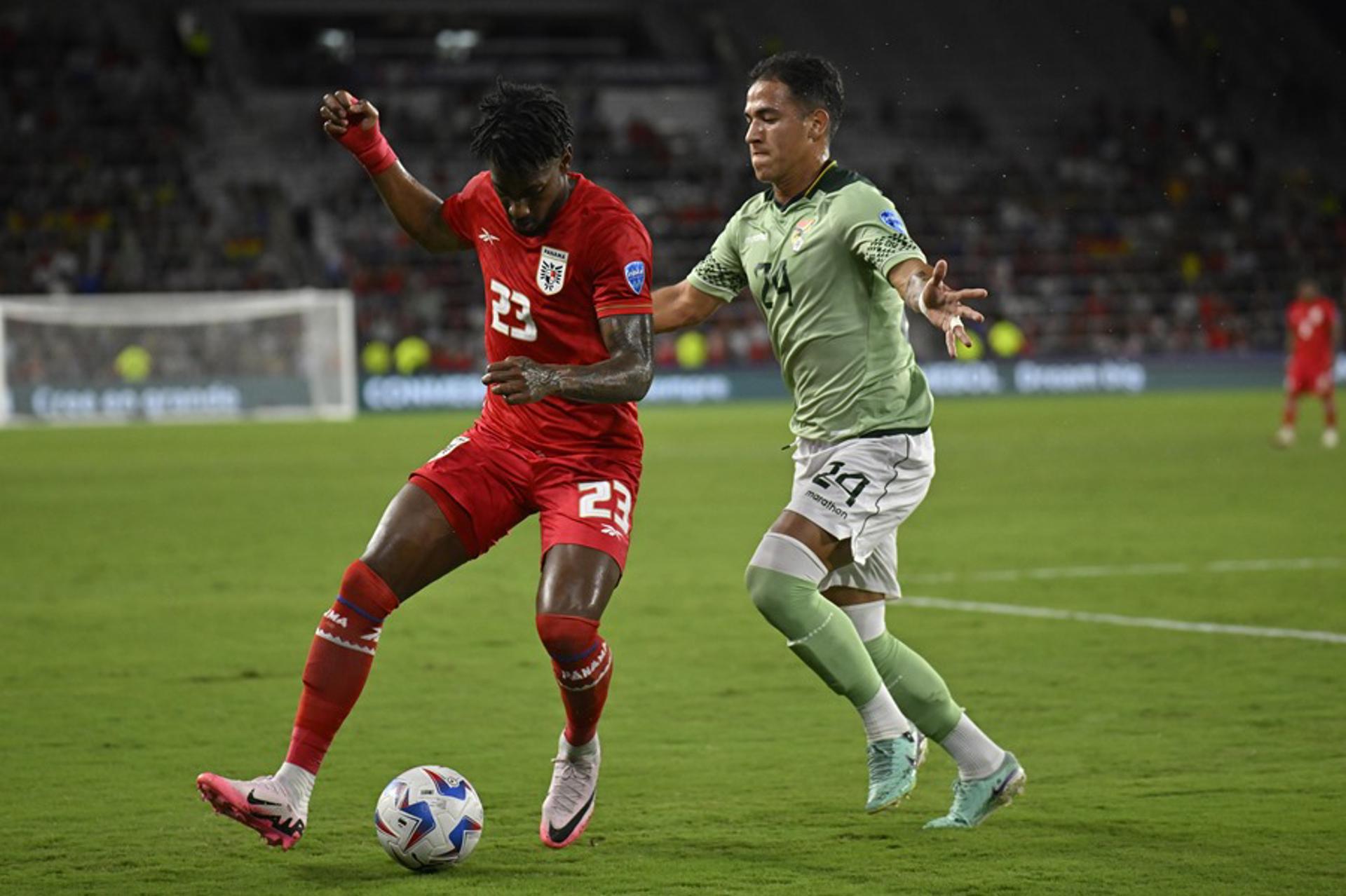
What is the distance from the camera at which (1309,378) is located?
78.6 ft

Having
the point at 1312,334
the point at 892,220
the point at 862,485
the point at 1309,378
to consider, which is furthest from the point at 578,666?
the point at 1312,334

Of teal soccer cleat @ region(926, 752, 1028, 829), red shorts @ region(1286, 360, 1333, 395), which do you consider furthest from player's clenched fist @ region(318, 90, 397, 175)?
red shorts @ region(1286, 360, 1333, 395)

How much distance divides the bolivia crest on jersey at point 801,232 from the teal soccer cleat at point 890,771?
60.6 inches

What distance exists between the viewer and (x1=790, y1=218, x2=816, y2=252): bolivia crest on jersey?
19.5 feet

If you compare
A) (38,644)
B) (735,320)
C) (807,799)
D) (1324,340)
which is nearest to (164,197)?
(735,320)

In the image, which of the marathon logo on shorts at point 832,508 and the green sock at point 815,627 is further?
the marathon logo on shorts at point 832,508

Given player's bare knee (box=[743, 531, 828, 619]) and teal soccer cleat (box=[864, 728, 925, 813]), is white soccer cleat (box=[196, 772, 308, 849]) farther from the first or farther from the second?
teal soccer cleat (box=[864, 728, 925, 813])

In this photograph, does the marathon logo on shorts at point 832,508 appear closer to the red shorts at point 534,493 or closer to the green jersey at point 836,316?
the green jersey at point 836,316

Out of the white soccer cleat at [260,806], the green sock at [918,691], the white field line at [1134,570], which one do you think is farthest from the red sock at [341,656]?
the white field line at [1134,570]

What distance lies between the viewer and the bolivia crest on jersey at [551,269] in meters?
5.61

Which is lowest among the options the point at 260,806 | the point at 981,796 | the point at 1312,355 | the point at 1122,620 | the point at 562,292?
the point at 1122,620

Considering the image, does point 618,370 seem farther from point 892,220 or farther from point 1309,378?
point 1309,378

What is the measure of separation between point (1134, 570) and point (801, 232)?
22.4ft

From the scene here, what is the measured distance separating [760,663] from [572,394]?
383 centimetres
